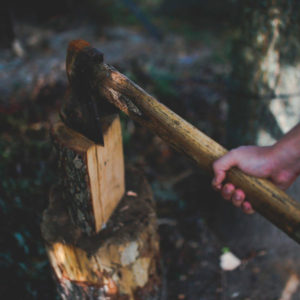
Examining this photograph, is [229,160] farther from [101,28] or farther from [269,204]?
[101,28]

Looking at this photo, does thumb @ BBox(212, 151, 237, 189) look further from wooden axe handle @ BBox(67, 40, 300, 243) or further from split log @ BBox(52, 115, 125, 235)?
split log @ BBox(52, 115, 125, 235)

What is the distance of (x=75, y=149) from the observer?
1.45 meters

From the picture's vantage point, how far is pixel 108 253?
154 cm

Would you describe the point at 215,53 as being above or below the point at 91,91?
below

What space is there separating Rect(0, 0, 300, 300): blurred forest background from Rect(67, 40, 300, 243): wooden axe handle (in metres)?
0.40

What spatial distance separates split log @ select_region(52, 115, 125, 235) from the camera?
1471mm

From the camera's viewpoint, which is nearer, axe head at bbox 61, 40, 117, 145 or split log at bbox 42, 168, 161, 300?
axe head at bbox 61, 40, 117, 145

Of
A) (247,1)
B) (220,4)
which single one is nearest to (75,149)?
(247,1)

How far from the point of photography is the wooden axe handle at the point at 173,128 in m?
1.29

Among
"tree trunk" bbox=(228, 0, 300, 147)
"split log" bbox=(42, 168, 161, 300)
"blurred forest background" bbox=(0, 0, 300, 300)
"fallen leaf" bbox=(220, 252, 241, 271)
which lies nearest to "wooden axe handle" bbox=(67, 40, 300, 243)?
"blurred forest background" bbox=(0, 0, 300, 300)

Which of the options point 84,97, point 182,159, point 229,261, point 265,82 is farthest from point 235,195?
point 182,159

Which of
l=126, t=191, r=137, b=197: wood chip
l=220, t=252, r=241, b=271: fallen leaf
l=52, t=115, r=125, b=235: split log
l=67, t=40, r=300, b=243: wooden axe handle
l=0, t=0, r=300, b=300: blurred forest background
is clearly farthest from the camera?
l=220, t=252, r=241, b=271: fallen leaf

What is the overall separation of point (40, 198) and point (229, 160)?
187cm

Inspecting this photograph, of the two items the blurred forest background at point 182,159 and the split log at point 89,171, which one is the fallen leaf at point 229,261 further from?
the split log at point 89,171
